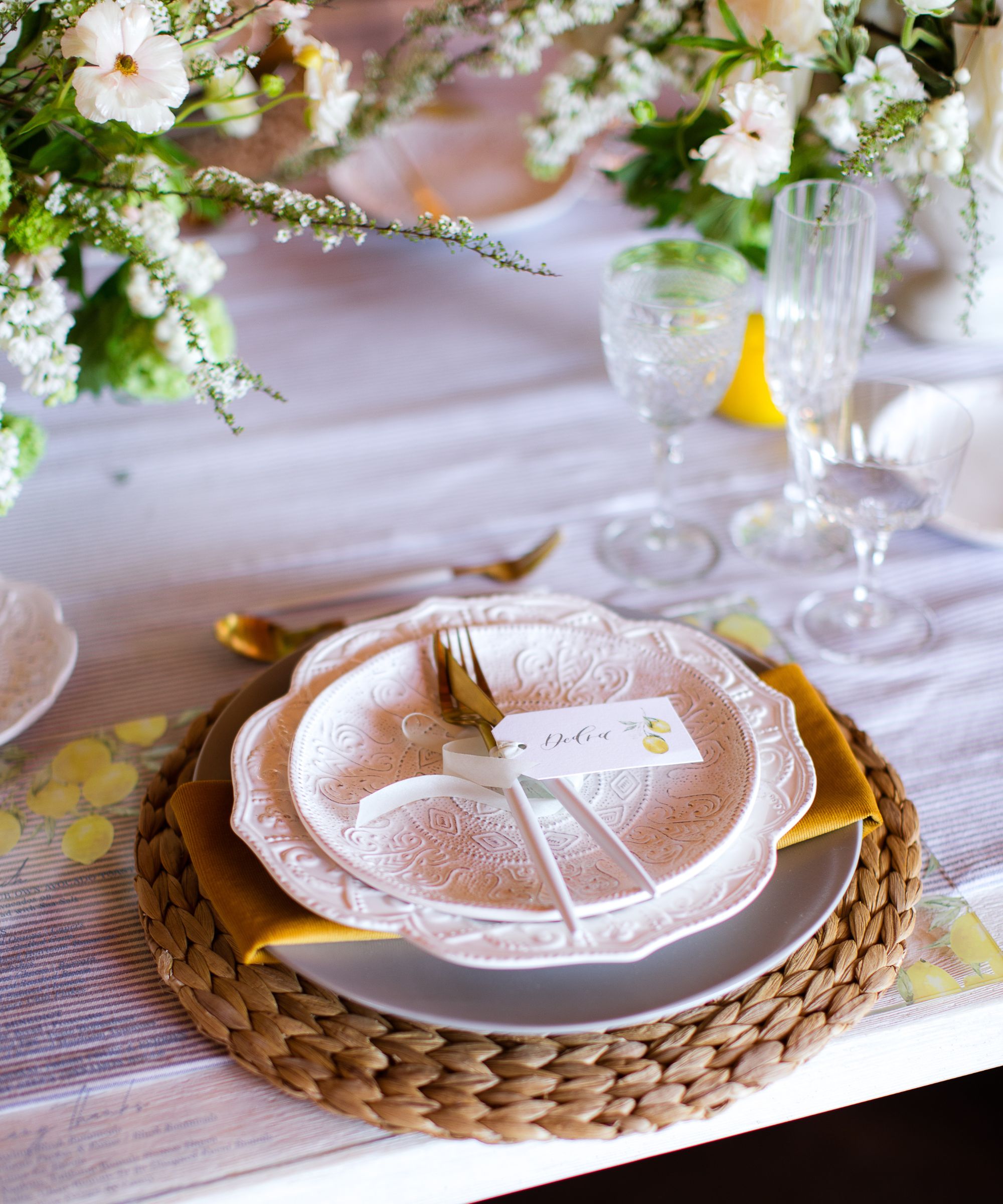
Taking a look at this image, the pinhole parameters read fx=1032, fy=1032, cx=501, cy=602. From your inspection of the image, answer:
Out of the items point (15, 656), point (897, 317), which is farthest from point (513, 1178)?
point (897, 317)

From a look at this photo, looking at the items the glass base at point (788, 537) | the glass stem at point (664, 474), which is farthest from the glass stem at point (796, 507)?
the glass stem at point (664, 474)

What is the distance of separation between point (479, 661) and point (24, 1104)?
1.16ft

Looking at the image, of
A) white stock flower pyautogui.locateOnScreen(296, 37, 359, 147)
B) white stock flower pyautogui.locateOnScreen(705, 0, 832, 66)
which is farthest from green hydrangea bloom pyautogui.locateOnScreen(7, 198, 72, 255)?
white stock flower pyautogui.locateOnScreen(705, 0, 832, 66)

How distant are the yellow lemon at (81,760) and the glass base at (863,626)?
0.55 m

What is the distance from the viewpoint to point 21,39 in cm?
69

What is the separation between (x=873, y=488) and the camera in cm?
81

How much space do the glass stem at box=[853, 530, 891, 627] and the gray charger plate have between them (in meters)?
0.35

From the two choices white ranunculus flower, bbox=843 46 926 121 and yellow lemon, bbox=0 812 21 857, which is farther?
white ranunculus flower, bbox=843 46 926 121

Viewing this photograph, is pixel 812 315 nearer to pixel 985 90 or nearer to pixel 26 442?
pixel 985 90

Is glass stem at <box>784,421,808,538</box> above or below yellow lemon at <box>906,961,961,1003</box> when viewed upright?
above

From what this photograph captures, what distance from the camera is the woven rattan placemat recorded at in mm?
492

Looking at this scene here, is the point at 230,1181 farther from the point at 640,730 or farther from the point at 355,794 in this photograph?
the point at 640,730

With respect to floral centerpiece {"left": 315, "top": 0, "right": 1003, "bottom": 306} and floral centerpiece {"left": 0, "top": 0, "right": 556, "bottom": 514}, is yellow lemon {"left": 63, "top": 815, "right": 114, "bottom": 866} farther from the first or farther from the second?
floral centerpiece {"left": 315, "top": 0, "right": 1003, "bottom": 306}

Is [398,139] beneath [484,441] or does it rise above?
above
